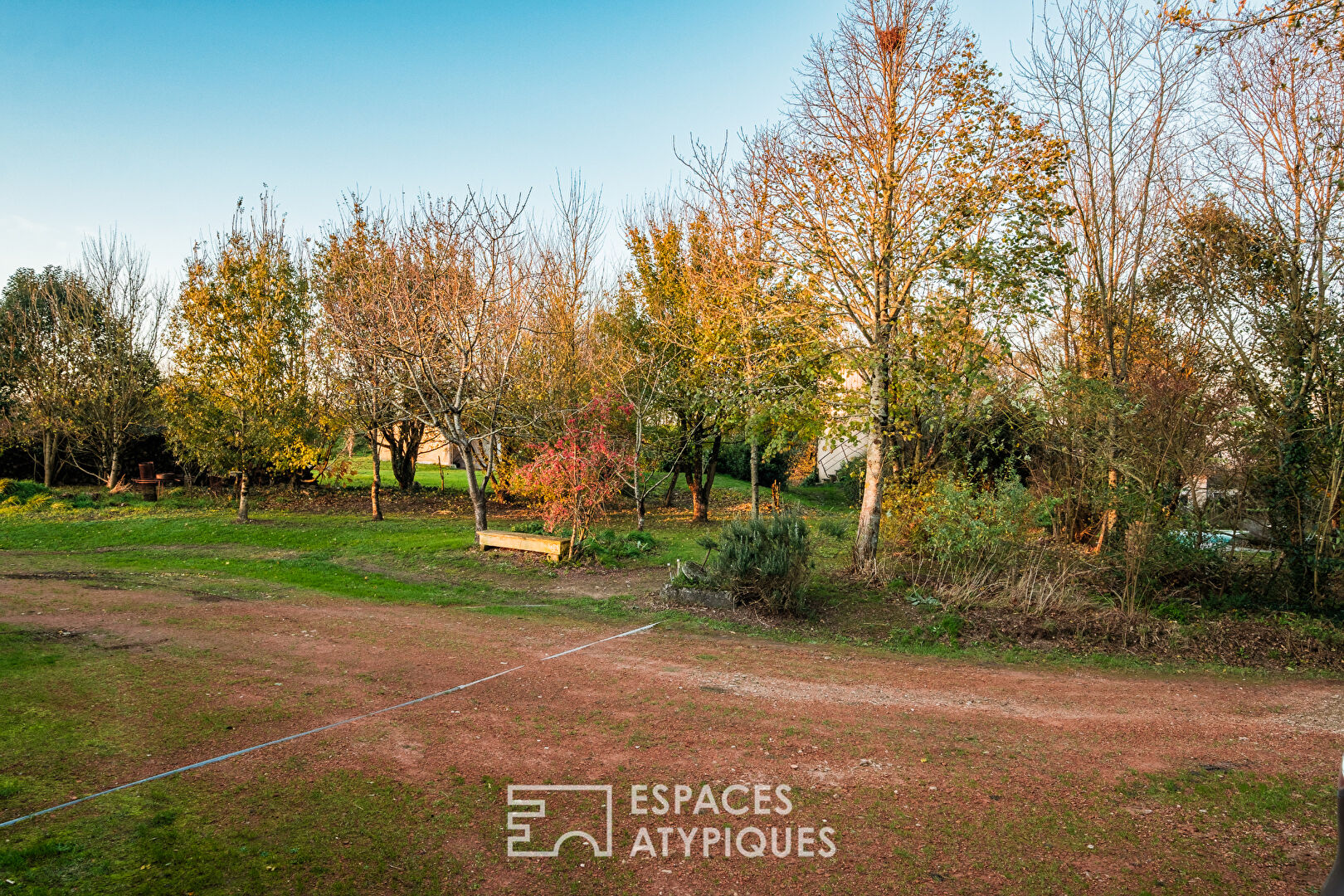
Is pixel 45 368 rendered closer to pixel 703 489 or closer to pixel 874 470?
pixel 703 489

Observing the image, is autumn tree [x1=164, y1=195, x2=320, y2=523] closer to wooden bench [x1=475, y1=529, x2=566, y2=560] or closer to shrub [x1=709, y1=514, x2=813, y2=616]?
wooden bench [x1=475, y1=529, x2=566, y2=560]

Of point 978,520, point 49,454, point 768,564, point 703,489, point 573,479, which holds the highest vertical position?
point 49,454

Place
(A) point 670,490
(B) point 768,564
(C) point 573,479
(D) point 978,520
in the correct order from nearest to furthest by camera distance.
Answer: (B) point 768,564 → (D) point 978,520 → (C) point 573,479 → (A) point 670,490

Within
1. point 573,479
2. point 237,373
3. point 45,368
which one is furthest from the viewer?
point 45,368

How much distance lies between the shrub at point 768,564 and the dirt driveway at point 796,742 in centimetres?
140

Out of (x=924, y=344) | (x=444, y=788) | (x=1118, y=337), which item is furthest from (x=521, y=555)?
(x=1118, y=337)

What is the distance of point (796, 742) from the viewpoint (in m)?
5.52

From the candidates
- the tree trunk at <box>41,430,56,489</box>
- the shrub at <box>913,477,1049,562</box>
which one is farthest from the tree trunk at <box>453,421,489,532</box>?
the tree trunk at <box>41,430,56,489</box>

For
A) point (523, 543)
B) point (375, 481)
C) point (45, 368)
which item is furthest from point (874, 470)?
point (45, 368)

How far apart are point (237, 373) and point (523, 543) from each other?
32.8 ft

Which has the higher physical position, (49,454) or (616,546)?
(49,454)

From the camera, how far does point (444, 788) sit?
4.60 metres

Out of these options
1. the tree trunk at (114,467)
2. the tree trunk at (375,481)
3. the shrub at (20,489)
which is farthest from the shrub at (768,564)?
the tree trunk at (114,467)

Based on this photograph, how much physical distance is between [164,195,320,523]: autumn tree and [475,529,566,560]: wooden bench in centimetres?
748
